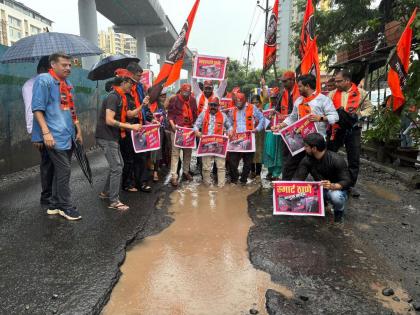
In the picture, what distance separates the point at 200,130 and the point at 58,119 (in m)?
2.92

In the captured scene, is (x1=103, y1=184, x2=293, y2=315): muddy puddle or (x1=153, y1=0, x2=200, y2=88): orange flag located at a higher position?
(x1=153, y1=0, x2=200, y2=88): orange flag

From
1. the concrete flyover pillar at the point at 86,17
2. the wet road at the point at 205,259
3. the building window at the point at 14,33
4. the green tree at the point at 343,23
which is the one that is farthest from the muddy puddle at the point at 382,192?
the building window at the point at 14,33

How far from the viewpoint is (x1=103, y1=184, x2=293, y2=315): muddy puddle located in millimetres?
2551

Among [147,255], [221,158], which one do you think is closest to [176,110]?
[221,158]

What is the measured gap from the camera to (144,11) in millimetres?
20516

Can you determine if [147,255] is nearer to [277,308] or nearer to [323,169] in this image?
[277,308]

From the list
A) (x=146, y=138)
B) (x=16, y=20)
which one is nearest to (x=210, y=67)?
(x=146, y=138)

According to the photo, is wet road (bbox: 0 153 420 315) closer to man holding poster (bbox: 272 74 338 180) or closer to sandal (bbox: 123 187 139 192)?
sandal (bbox: 123 187 139 192)

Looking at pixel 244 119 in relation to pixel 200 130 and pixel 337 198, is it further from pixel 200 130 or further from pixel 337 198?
pixel 337 198

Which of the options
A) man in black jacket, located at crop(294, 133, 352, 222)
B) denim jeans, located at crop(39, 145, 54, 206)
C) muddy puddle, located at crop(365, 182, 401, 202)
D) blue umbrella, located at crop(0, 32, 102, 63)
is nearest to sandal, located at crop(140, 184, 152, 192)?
denim jeans, located at crop(39, 145, 54, 206)

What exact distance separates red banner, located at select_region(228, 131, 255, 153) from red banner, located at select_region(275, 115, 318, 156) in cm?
129

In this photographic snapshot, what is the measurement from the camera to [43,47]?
14.8ft

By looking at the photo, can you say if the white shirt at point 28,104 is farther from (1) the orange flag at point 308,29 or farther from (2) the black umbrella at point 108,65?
(1) the orange flag at point 308,29

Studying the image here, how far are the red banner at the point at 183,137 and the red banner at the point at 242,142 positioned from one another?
2.26 feet
